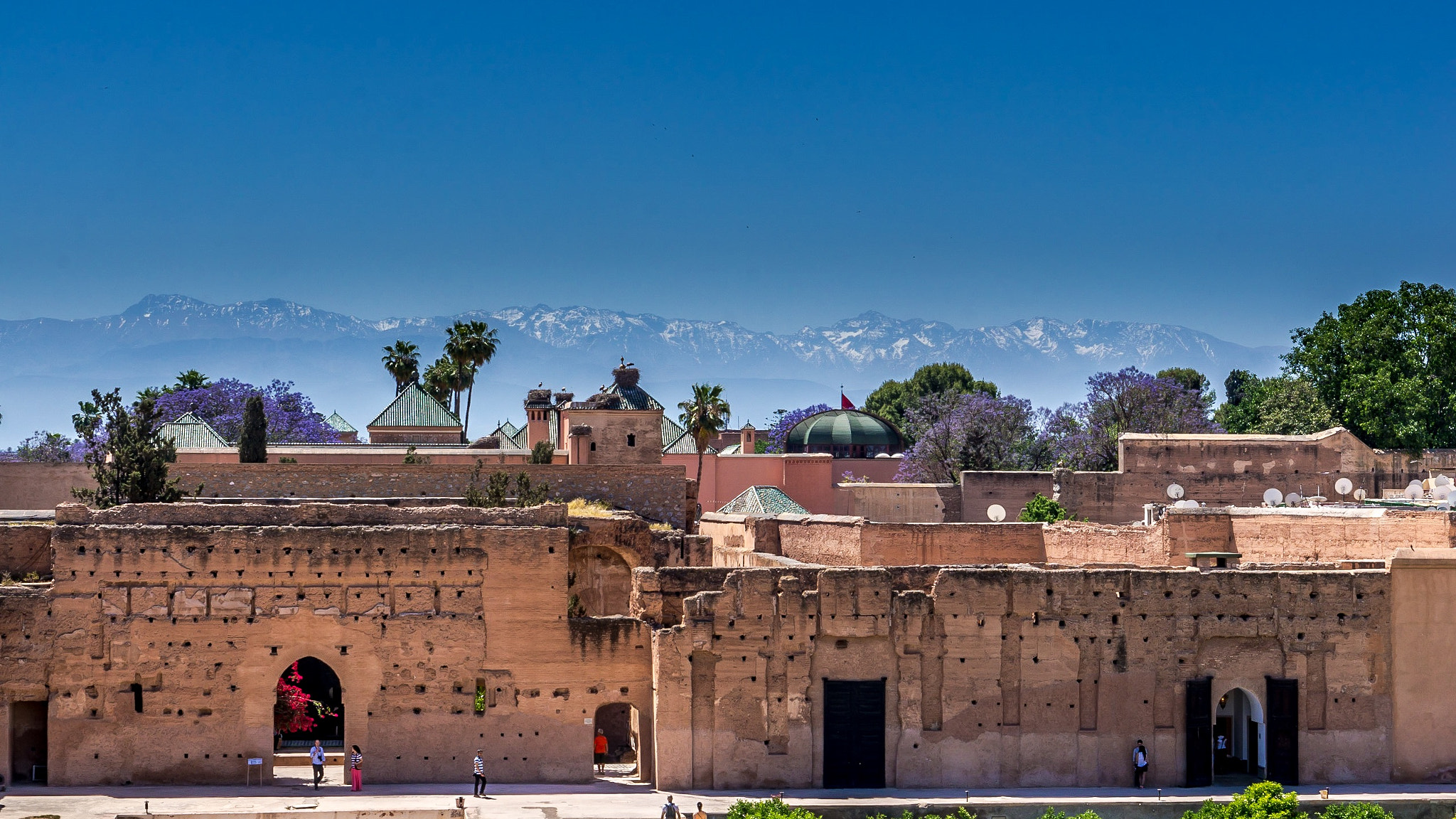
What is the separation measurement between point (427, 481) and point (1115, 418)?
103 feet

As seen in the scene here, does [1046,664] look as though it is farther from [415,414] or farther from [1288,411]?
[415,414]

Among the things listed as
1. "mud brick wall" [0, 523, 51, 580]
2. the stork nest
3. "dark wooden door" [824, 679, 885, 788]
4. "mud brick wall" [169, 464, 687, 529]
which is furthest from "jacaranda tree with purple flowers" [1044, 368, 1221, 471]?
"mud brick wall" [0, 523, 51, 580]

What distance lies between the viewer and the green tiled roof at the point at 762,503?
42.2 m

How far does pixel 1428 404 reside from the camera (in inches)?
1758

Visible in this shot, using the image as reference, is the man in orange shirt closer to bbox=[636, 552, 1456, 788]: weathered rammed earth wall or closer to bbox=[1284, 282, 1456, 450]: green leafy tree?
bbox=[636, 552, 1456, 788]: weathered rammed earth wall

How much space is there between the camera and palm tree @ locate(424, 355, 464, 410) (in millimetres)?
66062

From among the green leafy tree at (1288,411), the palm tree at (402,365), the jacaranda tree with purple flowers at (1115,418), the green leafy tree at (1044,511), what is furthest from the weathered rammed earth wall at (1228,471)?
the palm tree at (402,365)

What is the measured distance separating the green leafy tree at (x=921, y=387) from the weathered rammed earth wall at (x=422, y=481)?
61496 millimetres

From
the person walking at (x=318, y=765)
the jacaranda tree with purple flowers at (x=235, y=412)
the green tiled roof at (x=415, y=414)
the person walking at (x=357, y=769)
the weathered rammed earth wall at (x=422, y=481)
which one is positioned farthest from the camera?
the jacaranda tree with purple flowers at (x=235, y=412)

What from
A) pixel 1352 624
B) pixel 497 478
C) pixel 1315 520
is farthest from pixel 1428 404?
pixel 497 478

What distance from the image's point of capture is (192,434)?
50.0 meters

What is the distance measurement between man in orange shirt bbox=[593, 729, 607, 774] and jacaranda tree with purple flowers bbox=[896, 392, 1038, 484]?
33.3m

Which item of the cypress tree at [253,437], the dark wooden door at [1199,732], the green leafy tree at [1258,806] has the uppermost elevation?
the cypress tree at [253,437]

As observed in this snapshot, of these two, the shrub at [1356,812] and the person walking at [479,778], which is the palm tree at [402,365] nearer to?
the person walking at [479,778]
